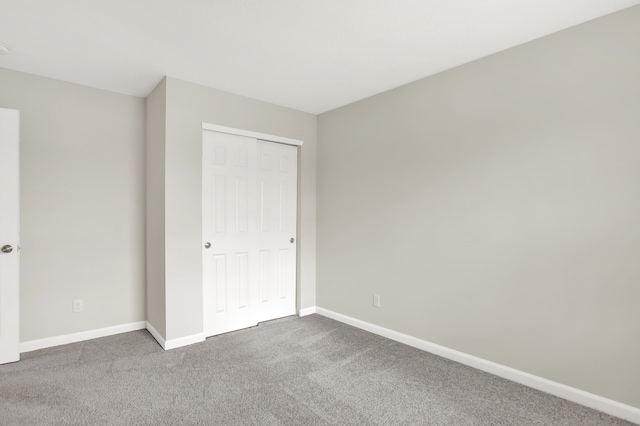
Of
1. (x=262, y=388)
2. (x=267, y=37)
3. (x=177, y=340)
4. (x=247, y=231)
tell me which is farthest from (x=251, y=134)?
(x=262, y=388)

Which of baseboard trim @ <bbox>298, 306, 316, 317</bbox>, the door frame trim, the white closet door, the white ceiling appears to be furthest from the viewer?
baseboard trim @ <bbox>298, 306, 316, 317</bbox>

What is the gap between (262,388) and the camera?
2.28 metres

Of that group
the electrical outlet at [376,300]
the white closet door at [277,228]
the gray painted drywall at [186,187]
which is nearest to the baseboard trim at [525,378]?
the electrical outlet at [376,300]

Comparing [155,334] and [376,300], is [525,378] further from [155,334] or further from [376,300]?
[155,334]

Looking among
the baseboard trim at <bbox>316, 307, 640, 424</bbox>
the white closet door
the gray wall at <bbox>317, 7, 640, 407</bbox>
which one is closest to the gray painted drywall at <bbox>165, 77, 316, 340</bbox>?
the white closet door

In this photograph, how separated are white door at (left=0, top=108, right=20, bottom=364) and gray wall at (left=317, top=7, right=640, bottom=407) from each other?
119 inches

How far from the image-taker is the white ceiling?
1.94 m

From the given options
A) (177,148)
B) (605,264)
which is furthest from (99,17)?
(605,264)

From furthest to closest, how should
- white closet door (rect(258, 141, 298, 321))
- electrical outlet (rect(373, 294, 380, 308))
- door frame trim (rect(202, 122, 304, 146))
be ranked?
white closet door (rect(258, 141, 298, 321))
electrical outlet (rect(373, 294, 380, 308))
door frame trim (rect(202, 122, 304, 146))

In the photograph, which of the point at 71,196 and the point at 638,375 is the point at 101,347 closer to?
the point at 71,196

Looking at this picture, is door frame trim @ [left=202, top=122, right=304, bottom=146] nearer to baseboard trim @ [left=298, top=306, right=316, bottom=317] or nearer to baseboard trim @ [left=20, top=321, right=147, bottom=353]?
Answer: baseboard trim @ [left=298, top=306, right=316, bottom=317]

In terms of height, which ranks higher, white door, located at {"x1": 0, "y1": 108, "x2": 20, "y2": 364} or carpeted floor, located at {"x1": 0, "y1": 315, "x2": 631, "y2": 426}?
white door, located at {"x1": 0, "y1": 108, "x2": 20, "y2": 364}

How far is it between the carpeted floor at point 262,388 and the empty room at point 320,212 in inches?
0.8

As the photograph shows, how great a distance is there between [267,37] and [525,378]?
3.01 meters
